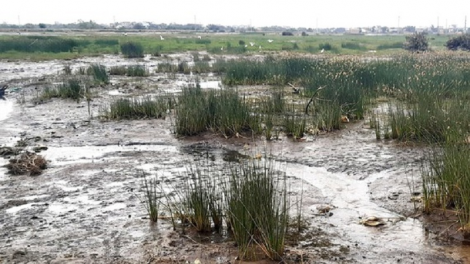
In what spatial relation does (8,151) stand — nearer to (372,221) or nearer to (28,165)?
(28,165)

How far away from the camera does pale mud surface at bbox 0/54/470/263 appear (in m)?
5.45

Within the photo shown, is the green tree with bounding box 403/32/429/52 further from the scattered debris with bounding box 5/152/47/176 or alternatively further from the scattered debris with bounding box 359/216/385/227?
the scattered debris with bounding box 359/216/385/227

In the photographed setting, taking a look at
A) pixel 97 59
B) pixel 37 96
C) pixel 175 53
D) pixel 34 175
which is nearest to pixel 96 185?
pixel 34 175

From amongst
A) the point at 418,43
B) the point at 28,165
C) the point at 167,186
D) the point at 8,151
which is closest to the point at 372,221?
the point at 167,186

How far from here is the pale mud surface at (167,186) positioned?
17.9 feet

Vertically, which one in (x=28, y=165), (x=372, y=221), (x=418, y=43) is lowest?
(x=372, y=221)

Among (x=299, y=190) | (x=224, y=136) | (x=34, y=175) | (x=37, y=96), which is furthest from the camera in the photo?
(x=37, y=96)

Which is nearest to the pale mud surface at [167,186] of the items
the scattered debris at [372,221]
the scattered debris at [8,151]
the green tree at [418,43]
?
the scattered debris at [372,221]

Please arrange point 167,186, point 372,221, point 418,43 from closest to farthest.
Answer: point 372,221 < point 167,186 < point 418,43

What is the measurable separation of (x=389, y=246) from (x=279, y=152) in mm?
4551

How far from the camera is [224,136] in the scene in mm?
11117

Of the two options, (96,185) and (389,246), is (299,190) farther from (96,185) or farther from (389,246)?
(96,185)

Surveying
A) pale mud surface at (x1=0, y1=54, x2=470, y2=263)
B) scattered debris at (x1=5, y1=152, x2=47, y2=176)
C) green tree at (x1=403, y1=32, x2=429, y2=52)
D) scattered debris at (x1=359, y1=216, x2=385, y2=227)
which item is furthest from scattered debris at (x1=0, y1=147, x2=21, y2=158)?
green tree at (x1=403, y1=32, x2=429, y2=52)

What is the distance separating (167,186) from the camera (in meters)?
7.82
